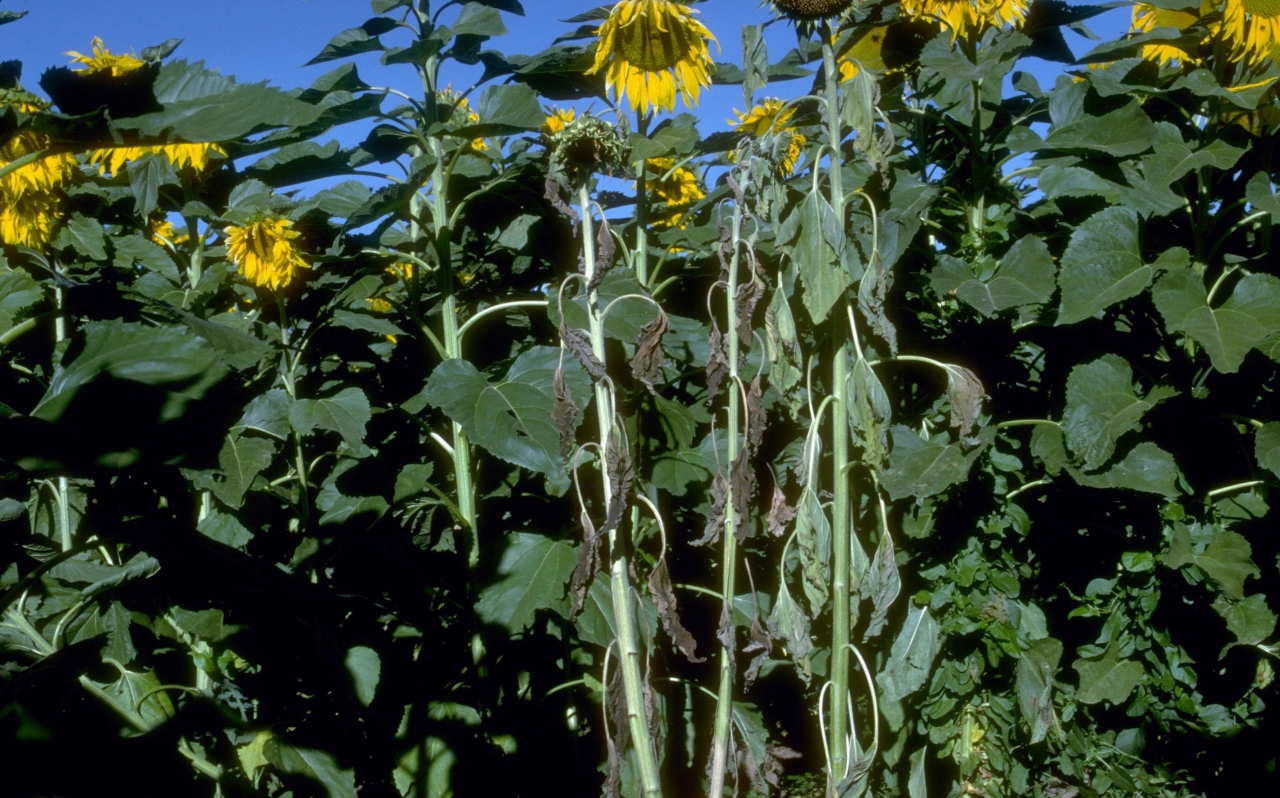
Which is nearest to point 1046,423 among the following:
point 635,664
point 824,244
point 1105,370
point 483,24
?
point 1105,370

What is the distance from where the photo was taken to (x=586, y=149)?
4.96ft

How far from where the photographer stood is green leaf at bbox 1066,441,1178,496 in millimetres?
1856

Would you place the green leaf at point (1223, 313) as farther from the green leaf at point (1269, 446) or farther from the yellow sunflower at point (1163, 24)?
the yellow sunflower at point (1163, 24)

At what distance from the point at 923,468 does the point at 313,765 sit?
1.36 m

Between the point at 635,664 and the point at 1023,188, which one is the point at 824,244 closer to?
the point at 635,664

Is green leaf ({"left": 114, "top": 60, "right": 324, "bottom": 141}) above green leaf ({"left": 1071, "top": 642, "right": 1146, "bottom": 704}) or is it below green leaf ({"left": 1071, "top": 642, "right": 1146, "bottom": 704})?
above

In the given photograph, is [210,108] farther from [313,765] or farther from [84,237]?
[84,237]

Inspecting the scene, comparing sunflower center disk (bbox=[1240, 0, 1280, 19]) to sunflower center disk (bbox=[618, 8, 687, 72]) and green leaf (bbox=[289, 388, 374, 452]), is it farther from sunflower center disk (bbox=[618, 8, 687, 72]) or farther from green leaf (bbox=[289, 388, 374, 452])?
green leaf (bbox=[289, 388, 374, 452])

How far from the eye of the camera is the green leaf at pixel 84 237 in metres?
2.29

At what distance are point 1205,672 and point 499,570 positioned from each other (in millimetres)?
1753

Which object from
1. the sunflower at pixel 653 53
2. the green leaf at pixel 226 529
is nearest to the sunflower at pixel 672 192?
the sunflower at pixel 653 53

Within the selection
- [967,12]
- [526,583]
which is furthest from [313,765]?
[967,12]

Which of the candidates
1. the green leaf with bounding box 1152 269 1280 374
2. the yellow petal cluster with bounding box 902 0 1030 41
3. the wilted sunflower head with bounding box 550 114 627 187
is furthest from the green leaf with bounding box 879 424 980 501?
the yellow petal cluster with bounding box 902 0 1030 41

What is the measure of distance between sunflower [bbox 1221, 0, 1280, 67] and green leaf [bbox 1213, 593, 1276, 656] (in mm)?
1204
